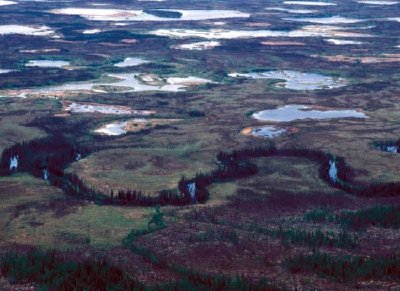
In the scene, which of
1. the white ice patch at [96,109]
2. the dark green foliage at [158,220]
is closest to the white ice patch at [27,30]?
the white ice patch at [96,109]

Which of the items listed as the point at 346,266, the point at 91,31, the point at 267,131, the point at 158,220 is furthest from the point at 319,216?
the point at 91,31

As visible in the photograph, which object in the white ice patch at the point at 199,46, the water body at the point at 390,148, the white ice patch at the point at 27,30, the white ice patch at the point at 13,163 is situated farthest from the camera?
the white ice patch at the point at 27,30

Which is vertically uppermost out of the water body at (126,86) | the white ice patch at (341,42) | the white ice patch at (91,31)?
the white ice patch at (91,31)


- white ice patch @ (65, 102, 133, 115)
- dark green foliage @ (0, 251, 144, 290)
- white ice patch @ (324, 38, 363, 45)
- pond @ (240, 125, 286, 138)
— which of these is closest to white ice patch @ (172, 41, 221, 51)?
white ice patch @ (324, 38, 363, 45)

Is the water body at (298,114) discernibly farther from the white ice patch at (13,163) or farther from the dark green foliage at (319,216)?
the dark green foliage at (319,216)

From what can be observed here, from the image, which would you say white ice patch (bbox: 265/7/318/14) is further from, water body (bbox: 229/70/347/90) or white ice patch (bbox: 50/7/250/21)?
water body (bbox: 229/70/347/90)
